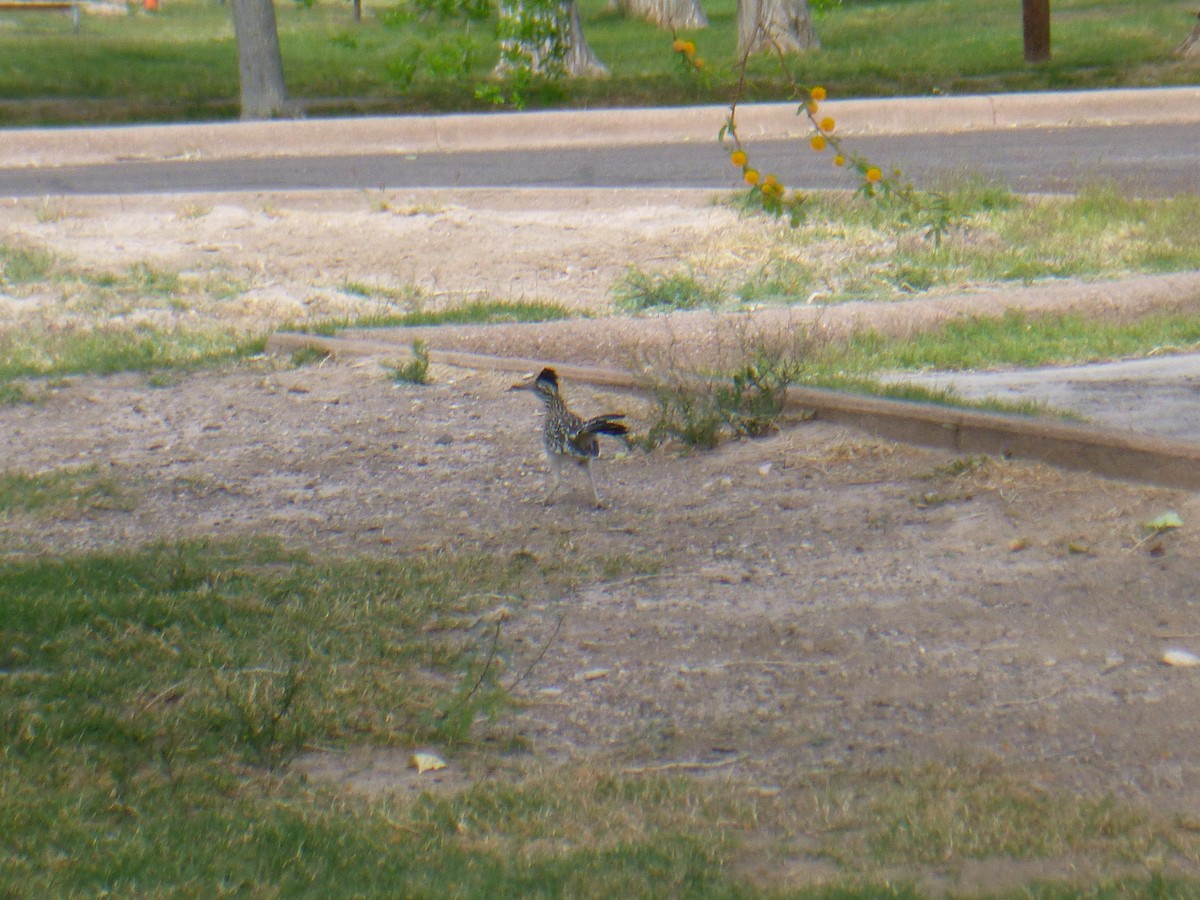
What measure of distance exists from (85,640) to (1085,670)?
111 inches

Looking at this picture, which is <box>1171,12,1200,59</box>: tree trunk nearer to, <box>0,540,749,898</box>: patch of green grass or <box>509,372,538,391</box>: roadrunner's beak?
<box>509,372,538,391</box>: roadrunner's beak

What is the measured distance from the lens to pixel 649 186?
13164 millimetres

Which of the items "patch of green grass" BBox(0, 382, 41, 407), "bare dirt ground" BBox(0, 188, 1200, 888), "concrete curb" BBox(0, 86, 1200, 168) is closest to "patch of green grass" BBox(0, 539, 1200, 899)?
"bare dirt ground" BBox(0, 188, 1200, 888)

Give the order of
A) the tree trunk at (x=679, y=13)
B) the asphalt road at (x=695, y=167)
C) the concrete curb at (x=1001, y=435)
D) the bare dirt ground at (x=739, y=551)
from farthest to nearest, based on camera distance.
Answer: the tree trunk at (x=679, y=13) → the asphalt road at (x=695, y=167) → the concrete curb at (x=1001, y=435) → the bare dirt ground at (x=739, y=551)

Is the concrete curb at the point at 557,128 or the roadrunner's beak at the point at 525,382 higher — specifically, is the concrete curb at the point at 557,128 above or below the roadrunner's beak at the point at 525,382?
above

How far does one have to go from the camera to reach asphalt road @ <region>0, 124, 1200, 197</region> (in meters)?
13.2

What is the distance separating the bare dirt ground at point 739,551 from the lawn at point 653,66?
7157mm

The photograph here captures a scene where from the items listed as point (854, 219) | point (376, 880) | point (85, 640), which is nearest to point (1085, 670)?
point (376, 880)

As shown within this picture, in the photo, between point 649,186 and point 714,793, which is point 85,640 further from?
point 649,186

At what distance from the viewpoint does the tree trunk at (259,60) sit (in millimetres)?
17203

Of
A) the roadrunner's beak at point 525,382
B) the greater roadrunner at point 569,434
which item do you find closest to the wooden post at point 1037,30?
the roadrunner's beak at point 525,382

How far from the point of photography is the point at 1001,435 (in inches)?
242

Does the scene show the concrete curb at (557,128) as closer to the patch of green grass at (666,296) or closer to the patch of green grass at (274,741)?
the patch of green grass at (666,296)

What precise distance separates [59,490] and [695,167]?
884cm
